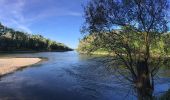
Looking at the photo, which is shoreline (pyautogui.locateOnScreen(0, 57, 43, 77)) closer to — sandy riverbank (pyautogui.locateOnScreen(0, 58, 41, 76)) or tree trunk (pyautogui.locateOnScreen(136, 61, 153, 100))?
sandy riverbank (pyautogui.locateOnScreen(0, 58, 41, 76))

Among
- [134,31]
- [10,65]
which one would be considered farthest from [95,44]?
[10,65]

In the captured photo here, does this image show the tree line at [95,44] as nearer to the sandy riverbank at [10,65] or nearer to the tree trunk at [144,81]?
the tree trunk at [144,81]

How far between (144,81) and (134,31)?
11.9 ft

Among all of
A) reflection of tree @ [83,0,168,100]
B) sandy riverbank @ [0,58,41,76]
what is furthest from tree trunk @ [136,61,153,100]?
sandy riverbank @ [0,58,41,76]

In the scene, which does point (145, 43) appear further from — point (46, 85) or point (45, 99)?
point (46, 85)

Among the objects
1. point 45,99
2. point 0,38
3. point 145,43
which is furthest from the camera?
point 0,38

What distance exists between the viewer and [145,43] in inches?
723

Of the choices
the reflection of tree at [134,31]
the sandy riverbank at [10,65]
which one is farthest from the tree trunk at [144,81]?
the sandy riverbank at [10,65]

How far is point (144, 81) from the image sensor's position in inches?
728

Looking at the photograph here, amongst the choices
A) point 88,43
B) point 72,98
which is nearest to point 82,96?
point 72,98

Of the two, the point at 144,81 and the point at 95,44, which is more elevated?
the point at 95,44

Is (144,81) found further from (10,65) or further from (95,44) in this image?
(10,65)

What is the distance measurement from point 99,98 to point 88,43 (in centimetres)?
1134

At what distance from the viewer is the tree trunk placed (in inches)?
728
